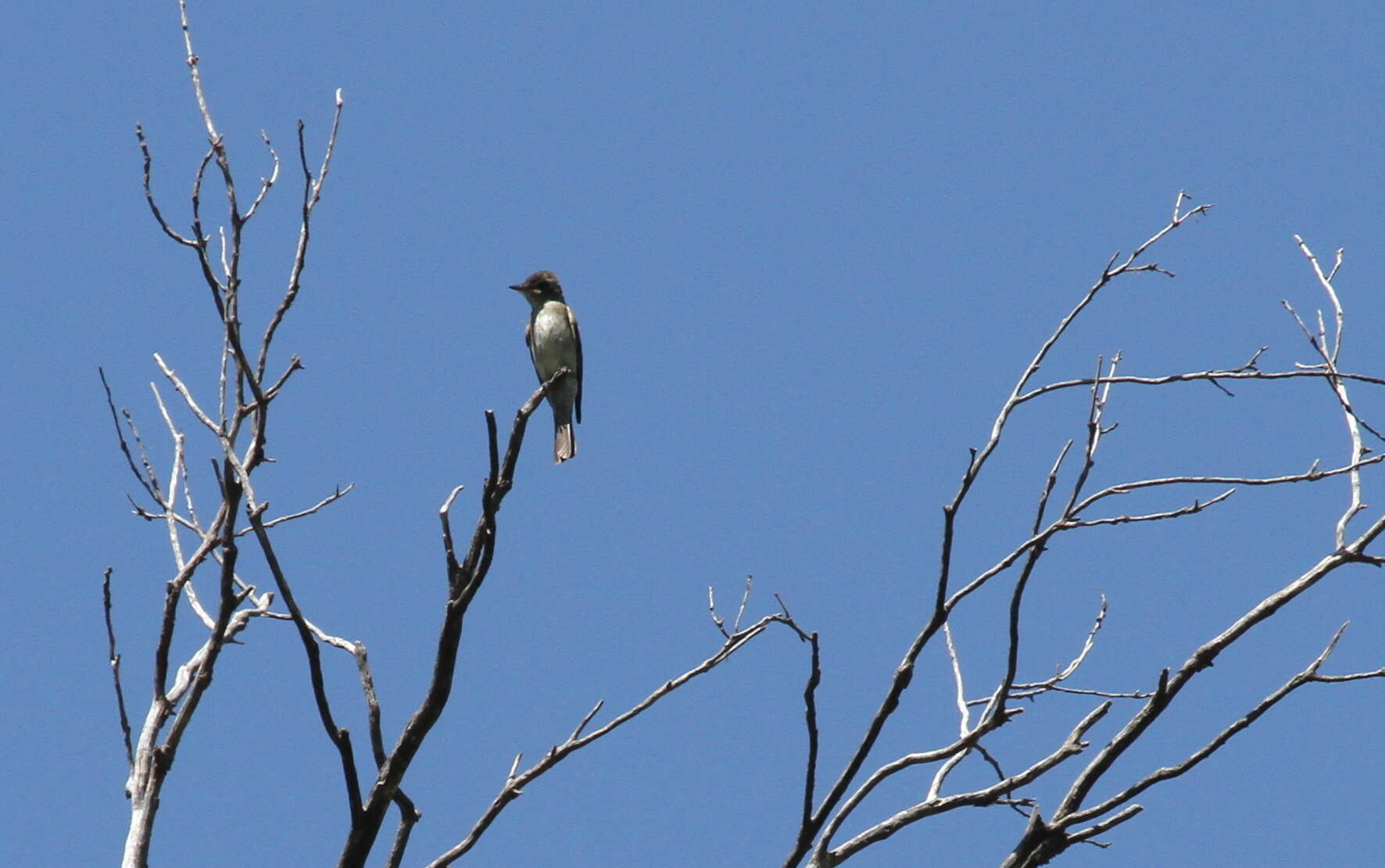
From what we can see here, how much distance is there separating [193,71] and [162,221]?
0.43m

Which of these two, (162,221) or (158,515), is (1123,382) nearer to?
(162,221)

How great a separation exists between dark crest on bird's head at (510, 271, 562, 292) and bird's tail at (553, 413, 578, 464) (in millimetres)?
1542

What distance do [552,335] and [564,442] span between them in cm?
135

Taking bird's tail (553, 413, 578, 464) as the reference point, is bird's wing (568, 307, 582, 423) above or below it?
above

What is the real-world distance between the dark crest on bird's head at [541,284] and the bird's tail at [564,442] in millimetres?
1542

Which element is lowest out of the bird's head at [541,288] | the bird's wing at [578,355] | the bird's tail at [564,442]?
the bird's tail at [564,442]

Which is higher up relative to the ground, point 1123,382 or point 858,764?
point 1123,382

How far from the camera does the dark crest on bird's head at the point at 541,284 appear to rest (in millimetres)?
11914

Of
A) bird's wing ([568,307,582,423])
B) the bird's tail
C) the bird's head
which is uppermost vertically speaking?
the bird's head

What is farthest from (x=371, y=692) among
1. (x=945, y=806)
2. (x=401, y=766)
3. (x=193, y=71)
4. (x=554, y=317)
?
(x=554, y=317)

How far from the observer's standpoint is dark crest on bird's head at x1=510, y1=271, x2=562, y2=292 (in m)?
11.9

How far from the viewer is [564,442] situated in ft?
35.1

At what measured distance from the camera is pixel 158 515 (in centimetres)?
490

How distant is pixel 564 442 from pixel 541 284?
1798 mm
